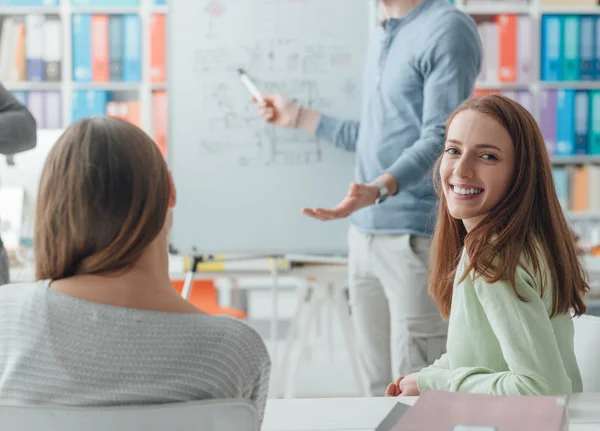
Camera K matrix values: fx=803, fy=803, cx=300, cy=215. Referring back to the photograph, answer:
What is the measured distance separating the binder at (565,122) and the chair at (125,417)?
3.80 m

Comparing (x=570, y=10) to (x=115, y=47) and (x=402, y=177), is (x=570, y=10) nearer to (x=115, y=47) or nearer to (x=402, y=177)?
(x=115, y=47)

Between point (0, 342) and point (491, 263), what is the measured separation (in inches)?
26.8

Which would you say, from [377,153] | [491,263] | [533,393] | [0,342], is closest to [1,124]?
[377,153]

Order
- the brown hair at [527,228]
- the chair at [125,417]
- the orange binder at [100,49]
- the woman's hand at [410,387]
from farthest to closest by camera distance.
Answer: the orange binder at [100,49], the woman's hand at [410,387], the brown hair at [527,228], the chair at [125,417]

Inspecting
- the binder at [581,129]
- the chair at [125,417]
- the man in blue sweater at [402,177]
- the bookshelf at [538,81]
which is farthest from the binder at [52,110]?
the chair at [125,417]

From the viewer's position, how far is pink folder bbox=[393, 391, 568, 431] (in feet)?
2.83

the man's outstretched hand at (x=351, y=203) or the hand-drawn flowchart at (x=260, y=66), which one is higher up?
the hand-drawn flowchart at (x=260, y=66)

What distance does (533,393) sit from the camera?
1094 mm

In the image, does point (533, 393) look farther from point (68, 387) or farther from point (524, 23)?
point (524, 23)

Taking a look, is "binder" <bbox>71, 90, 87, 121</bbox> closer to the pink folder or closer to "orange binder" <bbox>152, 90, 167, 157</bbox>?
"orange binder" <bbox>152, 90, 167, 157</bbox>

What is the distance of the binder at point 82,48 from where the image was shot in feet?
13.6

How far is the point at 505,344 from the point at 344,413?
25cm

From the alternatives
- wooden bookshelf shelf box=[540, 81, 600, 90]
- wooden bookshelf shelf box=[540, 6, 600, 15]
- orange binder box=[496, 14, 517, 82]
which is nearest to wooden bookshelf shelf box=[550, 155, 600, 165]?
wooden bookshelf shelf box=[540, 81, 600, 90]

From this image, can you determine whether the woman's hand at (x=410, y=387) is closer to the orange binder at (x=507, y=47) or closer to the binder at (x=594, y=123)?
the orange binder at (x=507, y=47)
